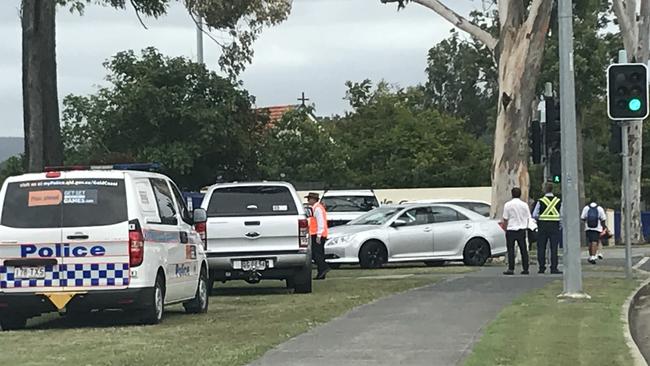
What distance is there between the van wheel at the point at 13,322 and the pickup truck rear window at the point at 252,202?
486cm

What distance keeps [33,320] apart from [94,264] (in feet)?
9.08

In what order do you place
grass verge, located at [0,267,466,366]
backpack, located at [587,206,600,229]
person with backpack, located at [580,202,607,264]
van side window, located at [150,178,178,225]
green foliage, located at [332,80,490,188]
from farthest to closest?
1. green foliage, located at [332,80,490,188]
2. backpack, located at [587,206,600,229]
3. person with backpack, located at [580,202,607,264]
4. van side window, located at [150,178,178,225]
5. grass verge, located at [0,267,466,366]

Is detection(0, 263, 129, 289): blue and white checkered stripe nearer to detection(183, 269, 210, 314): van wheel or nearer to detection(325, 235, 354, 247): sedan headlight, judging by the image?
detection(183, 269, 210, 314): van wheel

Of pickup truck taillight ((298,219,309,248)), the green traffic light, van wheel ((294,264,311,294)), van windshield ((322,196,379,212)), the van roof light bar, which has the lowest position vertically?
van wheel ((294,264,311,294))

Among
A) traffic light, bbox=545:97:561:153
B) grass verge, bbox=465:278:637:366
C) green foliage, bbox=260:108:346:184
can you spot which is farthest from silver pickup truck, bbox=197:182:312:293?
green foliage, bbox=260:108:346:184

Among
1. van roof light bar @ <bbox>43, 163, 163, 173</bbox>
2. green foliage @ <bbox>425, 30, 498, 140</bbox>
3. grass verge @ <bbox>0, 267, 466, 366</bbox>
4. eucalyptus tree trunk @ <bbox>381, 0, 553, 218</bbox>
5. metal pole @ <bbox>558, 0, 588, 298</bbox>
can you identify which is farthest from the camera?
green foliage @ <bbox>425, 30, 498, 140</bbox>

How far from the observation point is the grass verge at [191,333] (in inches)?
452

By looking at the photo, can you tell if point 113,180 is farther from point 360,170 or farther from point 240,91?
point 360,170

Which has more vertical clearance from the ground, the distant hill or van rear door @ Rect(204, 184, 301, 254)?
the distant hill

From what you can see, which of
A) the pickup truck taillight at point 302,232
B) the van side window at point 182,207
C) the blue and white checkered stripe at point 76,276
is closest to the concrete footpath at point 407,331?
the pickup truck taillight at point 302,232

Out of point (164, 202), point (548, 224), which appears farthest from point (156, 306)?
point (548, 224)

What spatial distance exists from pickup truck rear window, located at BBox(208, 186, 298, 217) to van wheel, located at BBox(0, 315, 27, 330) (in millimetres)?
4861

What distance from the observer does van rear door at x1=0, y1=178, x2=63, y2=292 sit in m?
13.9

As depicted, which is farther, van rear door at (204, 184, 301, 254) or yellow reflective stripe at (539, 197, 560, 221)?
yellow reflective stripe at (539, 197, 560, 221)
